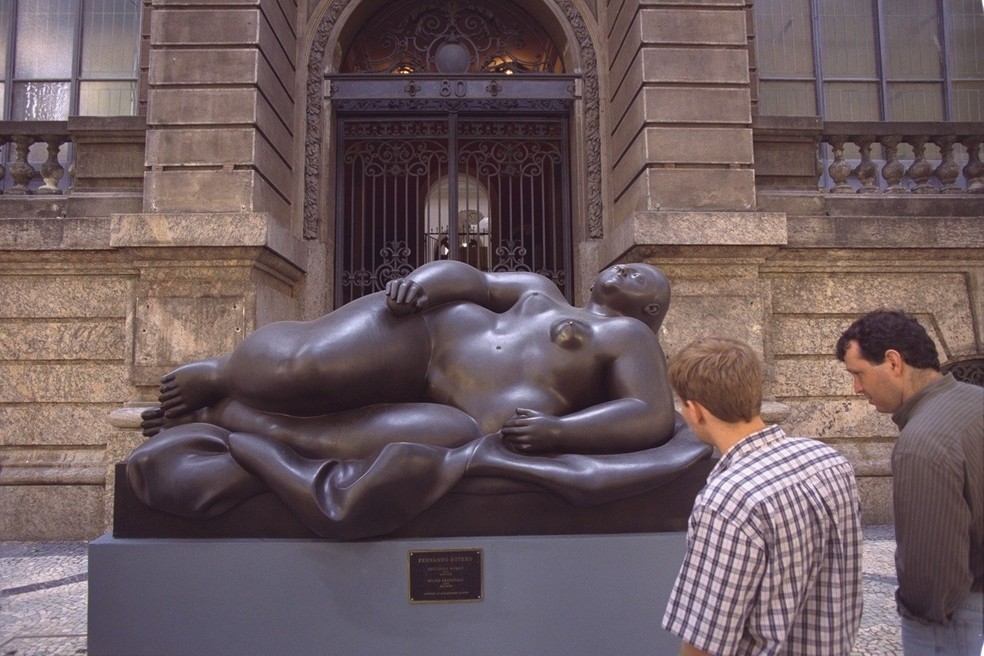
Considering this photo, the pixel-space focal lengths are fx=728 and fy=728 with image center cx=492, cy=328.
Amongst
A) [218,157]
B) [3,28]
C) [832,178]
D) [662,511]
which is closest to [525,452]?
[662,511]

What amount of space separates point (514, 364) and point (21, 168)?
23.5ft

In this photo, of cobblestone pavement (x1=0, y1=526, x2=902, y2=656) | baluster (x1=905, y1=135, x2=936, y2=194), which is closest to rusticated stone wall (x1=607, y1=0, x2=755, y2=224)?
baluster (x1=905, y1=135, x2=936, y2=194)

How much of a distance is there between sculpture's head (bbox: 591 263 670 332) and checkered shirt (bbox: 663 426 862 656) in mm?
1415

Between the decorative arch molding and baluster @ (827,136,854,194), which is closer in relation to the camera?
baluster @ (827,136,854,194)

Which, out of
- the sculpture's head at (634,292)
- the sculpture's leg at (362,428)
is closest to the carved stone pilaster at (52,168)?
the sculpture's leg at (362,428)

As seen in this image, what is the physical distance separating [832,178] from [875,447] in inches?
116

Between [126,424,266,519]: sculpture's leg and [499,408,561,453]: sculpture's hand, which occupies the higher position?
[499,408,561,453]: sculpture's hand

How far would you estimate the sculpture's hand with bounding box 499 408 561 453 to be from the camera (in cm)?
239

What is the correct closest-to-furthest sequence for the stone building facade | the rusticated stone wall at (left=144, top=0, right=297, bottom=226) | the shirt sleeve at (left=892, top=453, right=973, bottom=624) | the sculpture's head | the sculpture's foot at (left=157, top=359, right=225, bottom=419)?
the shirt sleeve at (left=892, top=453, right=973, bottom=624)
the sculpture's foot at (left=157, top=359, right=225, bottom=419)
the sculpture's head
the stone building facade
the rusticated stone wall at (left=144, top=0, right=297, bottom=226)

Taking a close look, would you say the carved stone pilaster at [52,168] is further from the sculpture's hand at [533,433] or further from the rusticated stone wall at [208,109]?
the sculpture's hand at [533,433]

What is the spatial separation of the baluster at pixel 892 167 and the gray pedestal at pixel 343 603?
709 cm

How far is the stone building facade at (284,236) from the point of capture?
653cm

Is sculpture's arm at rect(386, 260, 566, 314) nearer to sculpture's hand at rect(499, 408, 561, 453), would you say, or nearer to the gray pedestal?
sculpture's hand at rect(499, 408, 561, 453)

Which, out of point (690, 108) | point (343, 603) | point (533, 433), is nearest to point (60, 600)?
point (343, 603)
